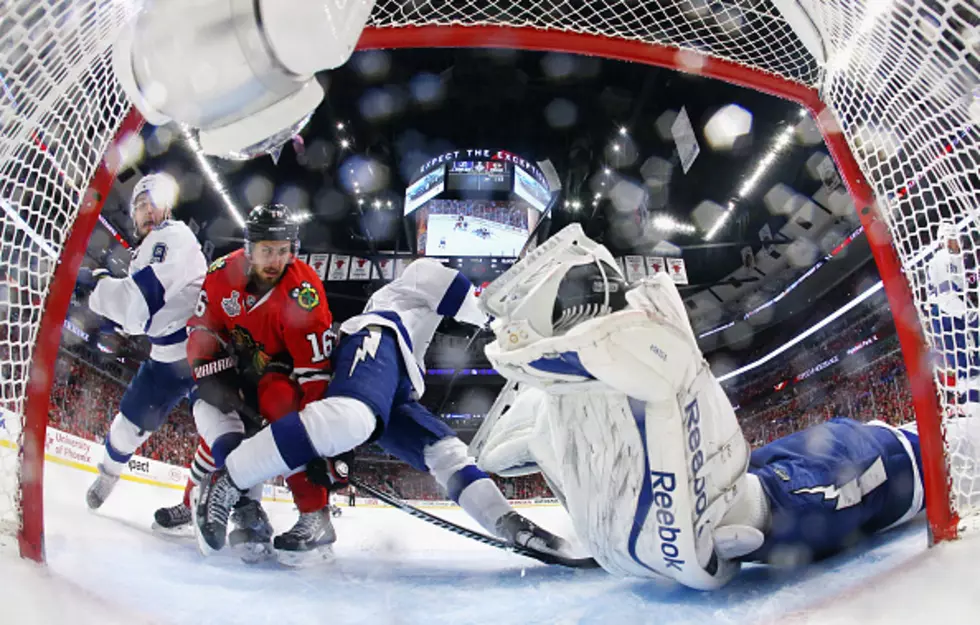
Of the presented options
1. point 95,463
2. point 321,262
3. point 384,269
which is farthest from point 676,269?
point 95,463

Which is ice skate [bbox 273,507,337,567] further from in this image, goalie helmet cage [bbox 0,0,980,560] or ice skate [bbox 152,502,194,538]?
ice skate [bbox 152,502,194,538]

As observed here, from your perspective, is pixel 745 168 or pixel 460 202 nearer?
pixel 460 202

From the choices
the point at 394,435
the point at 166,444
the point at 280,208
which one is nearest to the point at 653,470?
the point at 394,435

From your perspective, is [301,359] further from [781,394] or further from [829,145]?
[781,394]

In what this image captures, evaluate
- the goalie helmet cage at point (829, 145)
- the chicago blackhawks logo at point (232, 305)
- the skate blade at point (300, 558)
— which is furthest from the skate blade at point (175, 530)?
the goalie helmet cage at point (829, 145)

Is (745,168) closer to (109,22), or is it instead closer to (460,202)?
(460,202)

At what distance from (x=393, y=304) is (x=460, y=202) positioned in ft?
29.5

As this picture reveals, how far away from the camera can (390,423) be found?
1547mm

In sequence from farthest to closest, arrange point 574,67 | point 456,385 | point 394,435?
point 456,385
point 574,67
point 394,435

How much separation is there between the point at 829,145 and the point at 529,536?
0.99m

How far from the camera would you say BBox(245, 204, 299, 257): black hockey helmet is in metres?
1.38

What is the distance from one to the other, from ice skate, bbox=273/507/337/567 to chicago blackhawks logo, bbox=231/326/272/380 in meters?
0.35

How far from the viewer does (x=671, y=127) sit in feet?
33.4

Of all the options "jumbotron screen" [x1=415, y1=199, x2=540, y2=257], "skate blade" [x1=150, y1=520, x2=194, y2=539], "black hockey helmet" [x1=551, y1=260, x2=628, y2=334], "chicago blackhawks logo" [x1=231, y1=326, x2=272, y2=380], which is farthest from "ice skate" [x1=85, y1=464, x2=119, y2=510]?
"jumbotron screen" [x1=415, y1=199, x2=540, y2=257]
